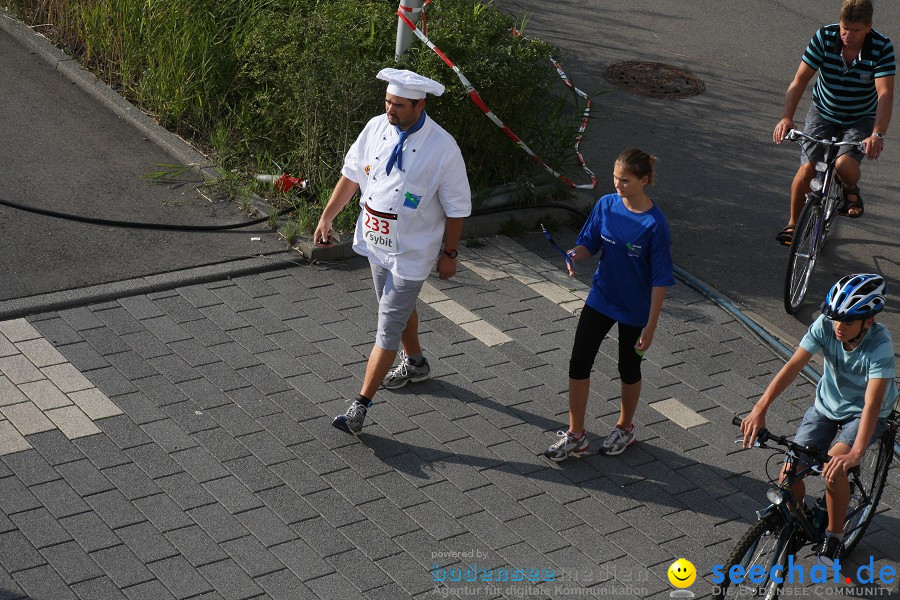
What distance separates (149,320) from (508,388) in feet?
7.68

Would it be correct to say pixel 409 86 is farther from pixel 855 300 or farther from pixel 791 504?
pixel 791 504

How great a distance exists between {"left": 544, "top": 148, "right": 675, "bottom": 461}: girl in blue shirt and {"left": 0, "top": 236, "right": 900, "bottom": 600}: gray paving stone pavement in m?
0.40

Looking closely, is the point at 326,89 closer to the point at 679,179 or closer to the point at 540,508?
the point at 679,179

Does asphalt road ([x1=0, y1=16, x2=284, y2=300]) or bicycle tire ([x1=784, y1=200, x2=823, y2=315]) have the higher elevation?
bicycle tire ([x1=784, y1=200, x2=823, y2=315])

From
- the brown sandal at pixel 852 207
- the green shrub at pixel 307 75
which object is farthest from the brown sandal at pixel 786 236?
the green shrub at pixel 307 75

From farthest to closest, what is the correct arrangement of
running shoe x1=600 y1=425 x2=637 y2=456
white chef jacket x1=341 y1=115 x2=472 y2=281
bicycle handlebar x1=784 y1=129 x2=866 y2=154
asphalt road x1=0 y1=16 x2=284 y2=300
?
1. bicycle handlebar x1=784 y1=129 x2=866 y2=154
2. asphalt road x1=0 y1=16 x2=284 y2=300
3. running shoe x1=600 y1=425 x2=637 y2=456
4. white chef jacket x1=341 y1=115 x2=472 y2=281

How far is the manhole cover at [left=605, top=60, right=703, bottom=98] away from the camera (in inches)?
476

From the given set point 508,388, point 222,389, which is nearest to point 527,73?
point 508,388

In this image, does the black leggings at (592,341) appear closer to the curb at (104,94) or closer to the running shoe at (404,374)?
the running shoe at (404,374)

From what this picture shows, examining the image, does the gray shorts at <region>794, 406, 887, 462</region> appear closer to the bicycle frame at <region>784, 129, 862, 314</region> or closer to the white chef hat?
the white chef hat

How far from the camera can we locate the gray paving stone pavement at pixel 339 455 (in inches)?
210

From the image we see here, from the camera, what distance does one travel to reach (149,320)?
7.22 metres

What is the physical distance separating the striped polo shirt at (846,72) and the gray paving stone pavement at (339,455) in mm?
1961

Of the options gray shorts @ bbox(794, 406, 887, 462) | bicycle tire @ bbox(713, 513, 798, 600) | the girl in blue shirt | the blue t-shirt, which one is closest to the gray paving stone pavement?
the girl in blue shirt
